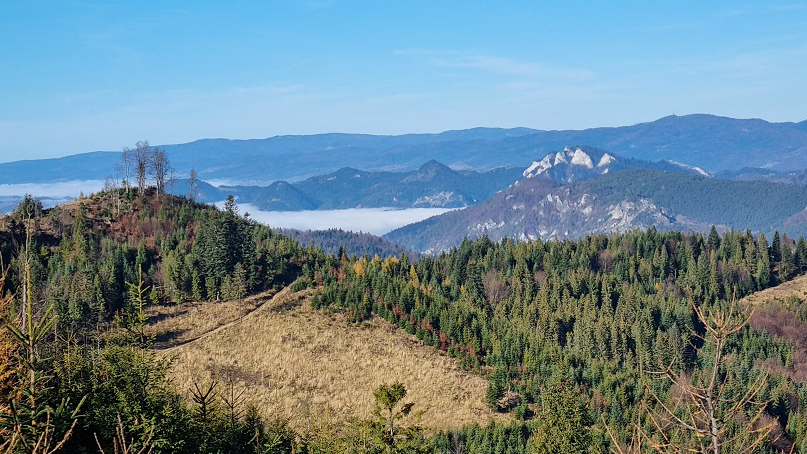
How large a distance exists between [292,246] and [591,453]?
8181cm

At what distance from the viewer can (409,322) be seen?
109 m

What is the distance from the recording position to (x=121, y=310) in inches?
3969

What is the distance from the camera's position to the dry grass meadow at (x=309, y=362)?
87.1 meters

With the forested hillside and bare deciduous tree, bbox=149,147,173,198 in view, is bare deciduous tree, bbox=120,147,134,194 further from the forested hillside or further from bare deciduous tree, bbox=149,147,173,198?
the forested hillside

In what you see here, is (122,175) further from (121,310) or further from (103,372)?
(103,372)

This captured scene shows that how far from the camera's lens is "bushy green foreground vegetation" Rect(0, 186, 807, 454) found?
44.2m

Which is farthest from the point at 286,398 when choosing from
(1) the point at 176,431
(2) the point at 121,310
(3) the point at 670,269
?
(3) the point at 670,269

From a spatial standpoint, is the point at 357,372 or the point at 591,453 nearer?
the point at 591,453

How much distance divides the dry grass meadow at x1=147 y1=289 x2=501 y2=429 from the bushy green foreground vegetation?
322cm

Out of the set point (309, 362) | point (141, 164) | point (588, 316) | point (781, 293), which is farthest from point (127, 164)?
point (781, 293)

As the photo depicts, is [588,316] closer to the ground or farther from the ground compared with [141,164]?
closer to the ground

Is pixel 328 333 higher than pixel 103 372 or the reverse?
the reverse

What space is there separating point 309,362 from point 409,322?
748 inches

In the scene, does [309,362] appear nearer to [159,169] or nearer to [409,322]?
[409,322]
